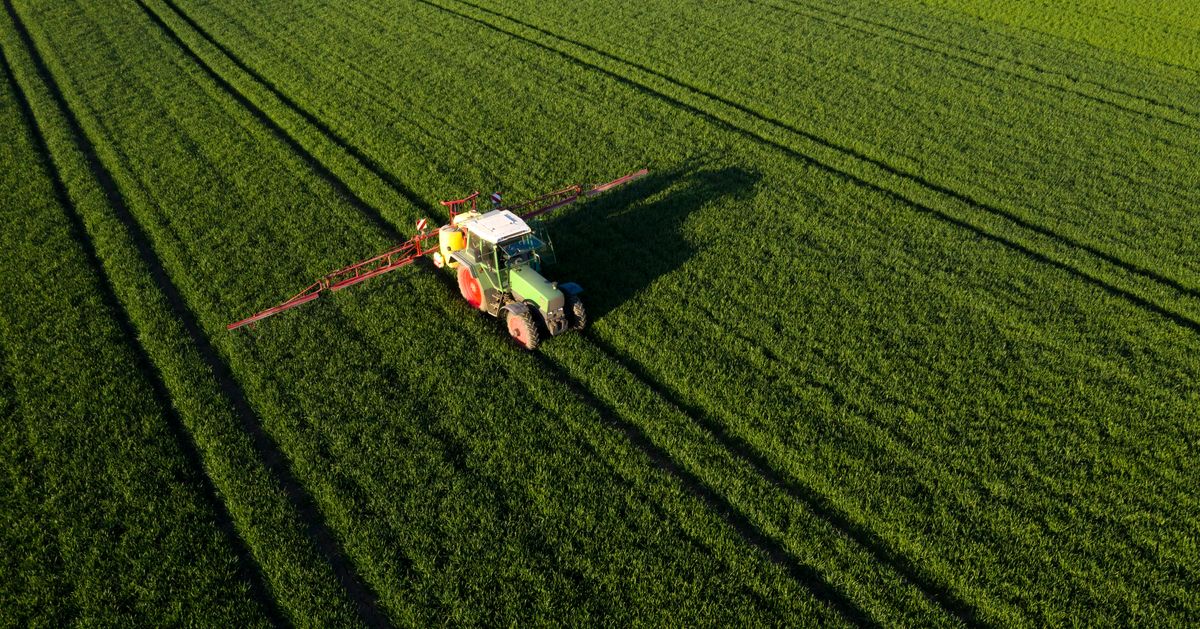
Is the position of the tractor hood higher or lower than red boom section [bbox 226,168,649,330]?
higher

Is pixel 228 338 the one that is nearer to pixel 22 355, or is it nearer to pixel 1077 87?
pixel 22 355

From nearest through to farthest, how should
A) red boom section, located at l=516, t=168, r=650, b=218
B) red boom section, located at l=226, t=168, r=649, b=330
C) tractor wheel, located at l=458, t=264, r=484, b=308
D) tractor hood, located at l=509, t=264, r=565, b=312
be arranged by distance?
tractor hood, located at l=509, t=264, r=565, b=312 < tractor wheel, located at l=458, t=264, r=484, b=308 < red boom section, located at l=226, t=168, r=649, b=330 < red boom section, located at l=516, t=168, r=650, b=218

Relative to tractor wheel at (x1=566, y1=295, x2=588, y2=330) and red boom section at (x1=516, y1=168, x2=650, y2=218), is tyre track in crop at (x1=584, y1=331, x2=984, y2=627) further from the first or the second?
red boom section at (x1=516, y1=168, x2=650, y2=218)

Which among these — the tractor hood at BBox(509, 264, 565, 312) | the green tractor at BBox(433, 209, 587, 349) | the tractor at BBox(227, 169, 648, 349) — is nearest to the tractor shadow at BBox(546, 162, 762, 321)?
the tractor at BBox(227, 169, 648, 349)

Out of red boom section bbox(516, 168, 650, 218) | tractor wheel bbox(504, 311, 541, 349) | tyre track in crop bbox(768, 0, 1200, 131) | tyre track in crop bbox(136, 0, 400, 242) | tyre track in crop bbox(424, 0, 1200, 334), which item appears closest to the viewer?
tractor wheel bbox(504, 311, 541, 349)

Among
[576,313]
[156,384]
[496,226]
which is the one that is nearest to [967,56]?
[576,313]

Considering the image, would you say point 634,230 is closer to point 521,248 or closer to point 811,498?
point 521,248

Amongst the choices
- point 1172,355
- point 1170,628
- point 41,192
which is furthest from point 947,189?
point 41,192
